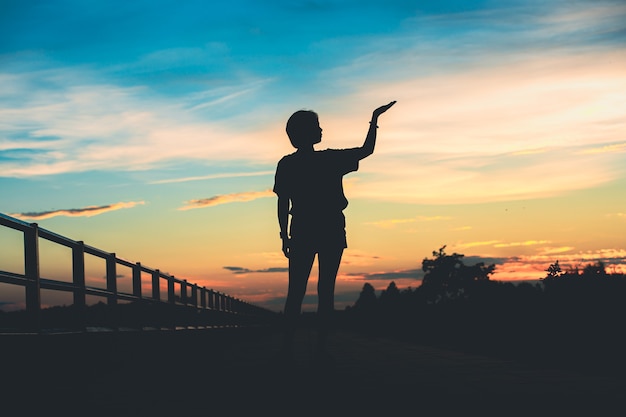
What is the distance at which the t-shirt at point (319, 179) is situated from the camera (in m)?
8.02

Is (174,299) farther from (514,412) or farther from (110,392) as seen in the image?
(514,412)

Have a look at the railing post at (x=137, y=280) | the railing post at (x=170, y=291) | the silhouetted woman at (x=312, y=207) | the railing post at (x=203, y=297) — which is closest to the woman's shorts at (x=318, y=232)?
the silhouetted woman at (x=312, y=207)

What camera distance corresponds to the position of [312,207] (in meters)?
8.03

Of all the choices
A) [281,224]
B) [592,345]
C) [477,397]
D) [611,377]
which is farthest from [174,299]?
[477,397]

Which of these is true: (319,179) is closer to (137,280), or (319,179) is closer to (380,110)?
(380,110)

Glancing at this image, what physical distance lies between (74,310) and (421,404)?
16.4ft

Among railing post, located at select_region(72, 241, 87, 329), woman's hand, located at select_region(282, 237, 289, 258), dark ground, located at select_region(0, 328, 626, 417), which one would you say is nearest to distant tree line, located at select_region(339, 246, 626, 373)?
dark ground, located at select_region(0, 328, 626, 417)

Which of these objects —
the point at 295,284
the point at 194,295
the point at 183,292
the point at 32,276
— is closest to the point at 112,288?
the point at 32,276

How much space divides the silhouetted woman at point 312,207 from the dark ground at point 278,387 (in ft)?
1.93

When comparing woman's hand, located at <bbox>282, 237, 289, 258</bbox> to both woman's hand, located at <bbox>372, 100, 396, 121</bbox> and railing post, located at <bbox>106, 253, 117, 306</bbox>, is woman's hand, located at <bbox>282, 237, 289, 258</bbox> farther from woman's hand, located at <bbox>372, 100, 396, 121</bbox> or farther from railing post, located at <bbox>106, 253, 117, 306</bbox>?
railing post, located at <bbox>106, 253, 117, 306</bbox>

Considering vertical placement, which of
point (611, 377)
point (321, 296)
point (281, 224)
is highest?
point (281, 224)

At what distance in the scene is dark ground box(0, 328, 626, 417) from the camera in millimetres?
5676

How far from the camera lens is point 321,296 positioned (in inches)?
322

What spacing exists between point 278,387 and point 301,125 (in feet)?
7.87
